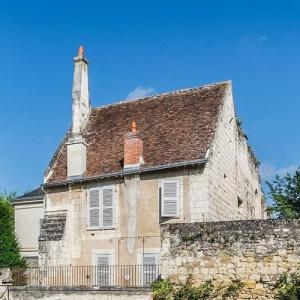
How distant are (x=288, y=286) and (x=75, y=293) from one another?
24.1 feet

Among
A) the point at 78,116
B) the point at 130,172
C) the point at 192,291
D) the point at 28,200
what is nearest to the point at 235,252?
the point at 192,291

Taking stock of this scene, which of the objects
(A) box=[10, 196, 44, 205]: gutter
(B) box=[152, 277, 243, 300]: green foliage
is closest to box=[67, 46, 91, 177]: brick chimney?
(A) box=[10, 196, 44, 205]: gutter

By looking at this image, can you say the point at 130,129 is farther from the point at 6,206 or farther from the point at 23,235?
the point at 23,235

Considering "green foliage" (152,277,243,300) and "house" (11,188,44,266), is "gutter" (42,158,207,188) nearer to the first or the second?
"green foliage" (152,277,243,300)

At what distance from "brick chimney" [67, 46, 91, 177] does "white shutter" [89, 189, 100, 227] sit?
106 centimetres

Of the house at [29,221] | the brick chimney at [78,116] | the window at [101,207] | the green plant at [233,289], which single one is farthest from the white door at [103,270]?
the house at [29,221]

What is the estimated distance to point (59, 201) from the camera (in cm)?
2400

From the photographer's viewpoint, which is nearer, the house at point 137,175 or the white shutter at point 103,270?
the house at point 137,175

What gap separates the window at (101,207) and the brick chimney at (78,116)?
1.18 meters

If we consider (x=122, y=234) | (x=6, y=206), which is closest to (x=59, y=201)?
(x=122, y=234)

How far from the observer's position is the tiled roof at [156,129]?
22094 millimetres

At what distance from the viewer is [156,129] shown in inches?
937

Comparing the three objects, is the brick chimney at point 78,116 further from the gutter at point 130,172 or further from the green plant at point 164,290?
the green plant at point 164,290

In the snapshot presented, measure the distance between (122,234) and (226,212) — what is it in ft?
14.7
